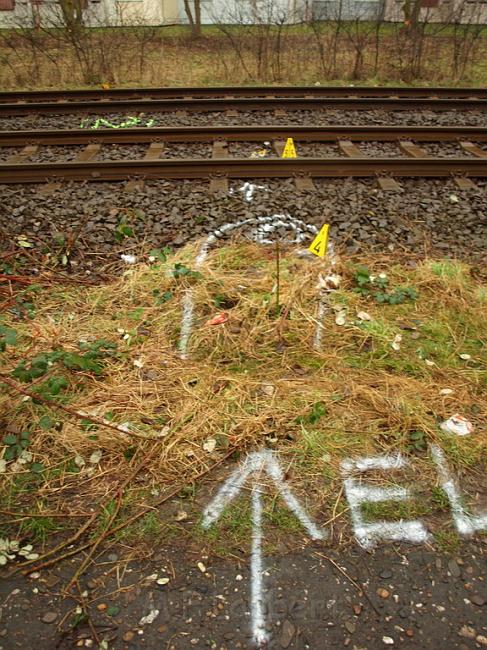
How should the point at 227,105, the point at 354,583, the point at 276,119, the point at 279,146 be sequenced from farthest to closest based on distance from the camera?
the point at 227,105, the point at 276,119, the point at 279,146, the point at 354,583

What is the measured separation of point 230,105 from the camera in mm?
8633

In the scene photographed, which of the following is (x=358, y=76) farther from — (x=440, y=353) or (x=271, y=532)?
(x=271, y=532)

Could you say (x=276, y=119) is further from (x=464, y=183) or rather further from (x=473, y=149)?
(x=464, y=183)

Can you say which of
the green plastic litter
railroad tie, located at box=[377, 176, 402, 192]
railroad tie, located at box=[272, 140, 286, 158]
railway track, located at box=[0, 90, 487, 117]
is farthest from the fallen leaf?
railway track, located at box=[0, 90, 487, 117]

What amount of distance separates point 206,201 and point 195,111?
387 cm

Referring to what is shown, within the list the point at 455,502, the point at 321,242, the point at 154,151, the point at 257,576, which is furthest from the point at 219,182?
the point at 257,576

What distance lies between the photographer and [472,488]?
267 cm

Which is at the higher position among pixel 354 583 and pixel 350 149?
pixel 350 149

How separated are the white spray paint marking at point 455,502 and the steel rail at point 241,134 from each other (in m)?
5.47

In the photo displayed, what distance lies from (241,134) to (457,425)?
552cm

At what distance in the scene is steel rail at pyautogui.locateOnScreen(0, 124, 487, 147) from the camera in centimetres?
714

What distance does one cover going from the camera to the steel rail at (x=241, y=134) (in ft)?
23.4

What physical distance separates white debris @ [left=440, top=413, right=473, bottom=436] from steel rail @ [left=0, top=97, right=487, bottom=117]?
22.9ft

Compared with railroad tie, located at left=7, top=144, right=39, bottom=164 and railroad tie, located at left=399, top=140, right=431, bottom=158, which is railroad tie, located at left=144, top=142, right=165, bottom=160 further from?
railroad tie, located at left=399, top=140, right=431, bottom=158
